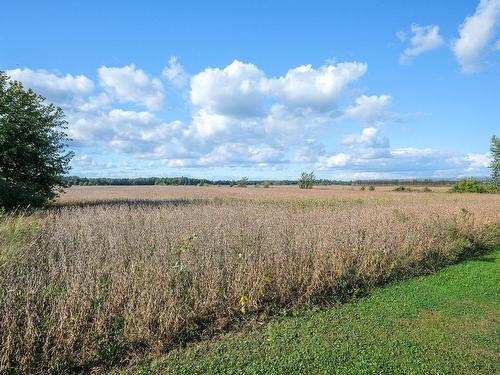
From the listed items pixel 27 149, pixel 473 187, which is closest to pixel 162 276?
pixel 27 149

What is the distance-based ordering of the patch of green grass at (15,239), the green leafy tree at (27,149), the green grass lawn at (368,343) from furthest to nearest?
the green leafy tree at (27,149) < the patch of green grass at (15,239) < the green grass lawn at (368,343)

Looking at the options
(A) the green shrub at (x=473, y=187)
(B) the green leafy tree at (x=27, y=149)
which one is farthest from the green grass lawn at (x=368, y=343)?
(A) the green shrub at (x=473, y=187)

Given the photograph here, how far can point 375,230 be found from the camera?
961 centimetres

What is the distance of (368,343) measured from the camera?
15.0ft

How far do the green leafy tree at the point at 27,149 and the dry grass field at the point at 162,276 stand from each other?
26.2 feet

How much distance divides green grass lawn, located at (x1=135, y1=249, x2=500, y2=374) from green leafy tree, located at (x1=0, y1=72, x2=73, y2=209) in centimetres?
1389

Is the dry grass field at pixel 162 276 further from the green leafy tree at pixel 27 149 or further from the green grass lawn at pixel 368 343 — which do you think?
the green leafy tree at pixel 27 149

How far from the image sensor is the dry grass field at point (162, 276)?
400cm

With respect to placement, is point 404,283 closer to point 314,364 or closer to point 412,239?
point 412,239

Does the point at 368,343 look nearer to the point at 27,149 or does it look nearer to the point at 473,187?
the point at 27,149

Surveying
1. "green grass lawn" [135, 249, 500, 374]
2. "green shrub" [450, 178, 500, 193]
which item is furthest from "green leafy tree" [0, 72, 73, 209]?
"green shrub" [450, 178, 500, 193]

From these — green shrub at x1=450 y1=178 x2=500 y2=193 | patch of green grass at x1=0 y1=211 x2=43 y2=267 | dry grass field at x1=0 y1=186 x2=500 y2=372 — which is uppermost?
green shrub at x1=450 y1=178 x2=500 y2=193

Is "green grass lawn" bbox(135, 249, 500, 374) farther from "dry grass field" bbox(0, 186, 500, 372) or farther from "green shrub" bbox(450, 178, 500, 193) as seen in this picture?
"green shrub" bbox(450, 178, 500, 193)

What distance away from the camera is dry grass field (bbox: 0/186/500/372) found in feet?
13.1
